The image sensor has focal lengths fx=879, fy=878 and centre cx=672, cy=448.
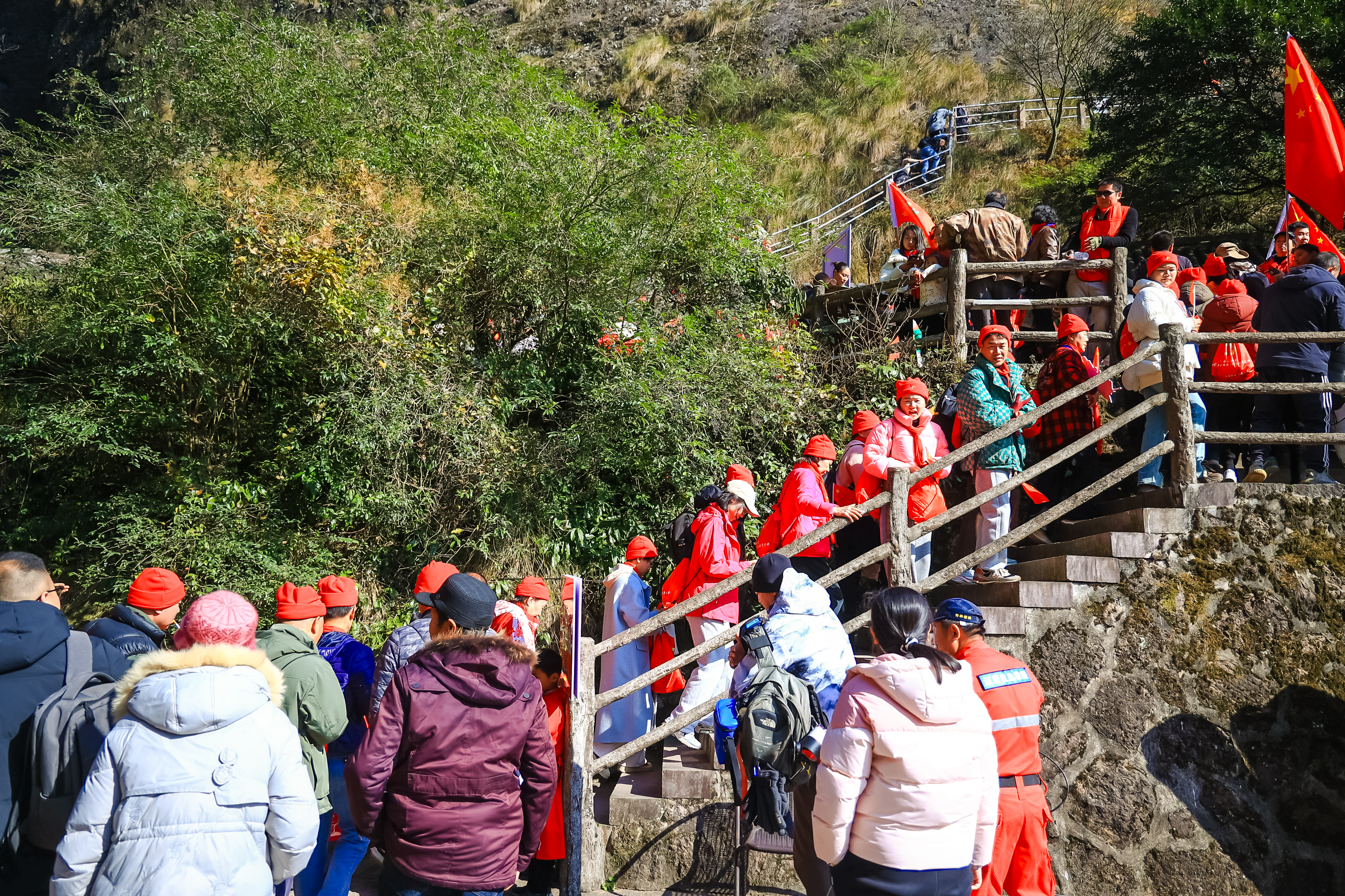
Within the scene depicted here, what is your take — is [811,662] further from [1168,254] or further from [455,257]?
[455,257]

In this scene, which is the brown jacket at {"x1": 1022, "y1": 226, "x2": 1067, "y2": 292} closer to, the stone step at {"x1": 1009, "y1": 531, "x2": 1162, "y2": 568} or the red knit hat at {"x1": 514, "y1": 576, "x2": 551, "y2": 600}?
the stone step at {"x1": 1009, "y1": 531, "x2": 1162, "y2": 568}

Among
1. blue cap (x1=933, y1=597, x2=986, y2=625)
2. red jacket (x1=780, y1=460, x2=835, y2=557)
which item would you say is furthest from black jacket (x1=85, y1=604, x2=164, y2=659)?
red jacket (x1=780, y1=460, x2=835, y2=557)

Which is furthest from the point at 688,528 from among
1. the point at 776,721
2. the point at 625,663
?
the point at 776,721

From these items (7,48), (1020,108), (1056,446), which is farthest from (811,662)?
(7,48)

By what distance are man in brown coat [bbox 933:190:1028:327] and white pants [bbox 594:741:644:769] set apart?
5.59 m

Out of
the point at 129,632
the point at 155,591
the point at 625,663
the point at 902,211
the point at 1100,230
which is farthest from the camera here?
the point at 902,211

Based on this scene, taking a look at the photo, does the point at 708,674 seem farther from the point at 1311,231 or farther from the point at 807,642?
the point at 1311,231

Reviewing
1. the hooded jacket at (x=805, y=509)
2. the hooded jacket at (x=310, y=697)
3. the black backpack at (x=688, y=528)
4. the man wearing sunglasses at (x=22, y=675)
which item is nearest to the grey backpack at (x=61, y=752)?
the man wearing sunglasses at (x=22, y=675)

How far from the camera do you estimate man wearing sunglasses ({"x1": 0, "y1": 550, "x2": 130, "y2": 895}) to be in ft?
10.1

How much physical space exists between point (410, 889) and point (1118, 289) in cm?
817

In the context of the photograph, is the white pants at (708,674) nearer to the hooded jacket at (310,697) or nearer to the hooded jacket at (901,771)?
the hooded jacket at (310,697)

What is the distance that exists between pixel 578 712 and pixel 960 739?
2465 millimetres

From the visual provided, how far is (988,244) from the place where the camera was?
8820 millimetres

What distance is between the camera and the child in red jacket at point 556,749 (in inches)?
181
